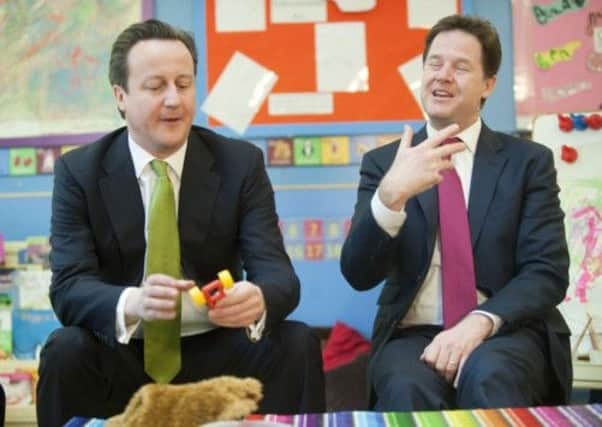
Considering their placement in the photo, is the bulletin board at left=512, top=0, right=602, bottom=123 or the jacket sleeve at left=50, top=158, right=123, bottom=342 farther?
the bulletin board at left=512, top=0, right=602, bottom=123

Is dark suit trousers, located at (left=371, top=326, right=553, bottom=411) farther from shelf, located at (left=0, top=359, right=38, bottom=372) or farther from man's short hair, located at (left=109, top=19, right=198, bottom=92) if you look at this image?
shelf, located at (left=0, top=359, right=38, bottom=372)

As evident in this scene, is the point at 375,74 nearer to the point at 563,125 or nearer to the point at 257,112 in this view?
the point at 257,112

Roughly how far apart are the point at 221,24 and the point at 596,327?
5.19 ft

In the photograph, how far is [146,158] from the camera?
5.14 ft

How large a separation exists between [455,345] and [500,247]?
283mm

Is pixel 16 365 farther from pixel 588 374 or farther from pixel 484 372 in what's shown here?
pixel 588 374


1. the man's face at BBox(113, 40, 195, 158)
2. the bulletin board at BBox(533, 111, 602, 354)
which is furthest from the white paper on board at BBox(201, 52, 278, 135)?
the bulletin board at BBox(533, 111, 602, 354)

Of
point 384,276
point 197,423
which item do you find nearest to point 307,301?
point 384,276

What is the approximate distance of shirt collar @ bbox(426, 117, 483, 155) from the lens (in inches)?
63.9

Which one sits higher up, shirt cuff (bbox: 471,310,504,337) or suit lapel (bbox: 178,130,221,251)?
suit lapel (bbox: 178,130,221,251)

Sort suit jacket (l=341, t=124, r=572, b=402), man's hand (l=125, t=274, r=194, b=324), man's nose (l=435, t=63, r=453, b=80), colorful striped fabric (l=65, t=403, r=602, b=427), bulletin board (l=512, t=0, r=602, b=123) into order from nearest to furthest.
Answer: colorful striped fabric (l=65, t=403, r=602, b=427), man's hand (l=125, t=274, r=194, b=324), suit jacket (l=341, t=124, r=572, b=402), man's nose (l=435, t=63, r=453, b=80), bulletin board (l=512, t=0, r=602, b=123)

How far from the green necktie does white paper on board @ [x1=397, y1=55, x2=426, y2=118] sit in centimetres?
111

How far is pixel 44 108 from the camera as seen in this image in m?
2.44

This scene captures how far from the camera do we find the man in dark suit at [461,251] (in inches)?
54.6
